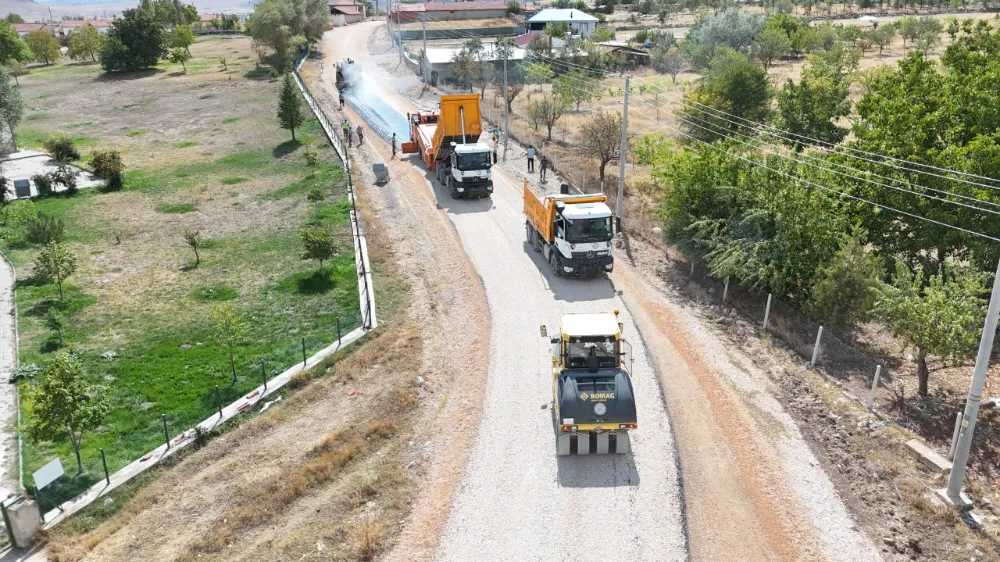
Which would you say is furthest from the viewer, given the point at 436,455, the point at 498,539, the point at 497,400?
the point at 497,400

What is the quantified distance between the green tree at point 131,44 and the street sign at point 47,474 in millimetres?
83226

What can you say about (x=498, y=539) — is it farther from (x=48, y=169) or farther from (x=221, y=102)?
(x=221, y=102)

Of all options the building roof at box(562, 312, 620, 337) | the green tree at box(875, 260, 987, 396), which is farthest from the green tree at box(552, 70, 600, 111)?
the building roof at box(562, 312, 620, 337)

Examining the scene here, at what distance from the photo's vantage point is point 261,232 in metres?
34.4

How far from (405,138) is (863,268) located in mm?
35301

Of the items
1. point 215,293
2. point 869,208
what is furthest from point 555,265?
point 215,293

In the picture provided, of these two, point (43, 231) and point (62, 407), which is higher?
point (43, 231)

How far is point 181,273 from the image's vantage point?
29734 mm

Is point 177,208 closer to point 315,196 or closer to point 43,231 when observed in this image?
point 43,231

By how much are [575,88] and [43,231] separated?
1536 inches

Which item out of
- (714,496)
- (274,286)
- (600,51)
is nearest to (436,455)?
(714,496)

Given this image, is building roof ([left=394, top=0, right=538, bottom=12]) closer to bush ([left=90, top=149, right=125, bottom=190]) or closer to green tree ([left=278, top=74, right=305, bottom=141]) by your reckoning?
green tree ([left=278, top=74, right=305, bottom=141])

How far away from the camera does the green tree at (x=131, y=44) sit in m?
84.8

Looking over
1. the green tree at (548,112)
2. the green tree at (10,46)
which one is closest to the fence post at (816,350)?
the green tree at (548,112)
